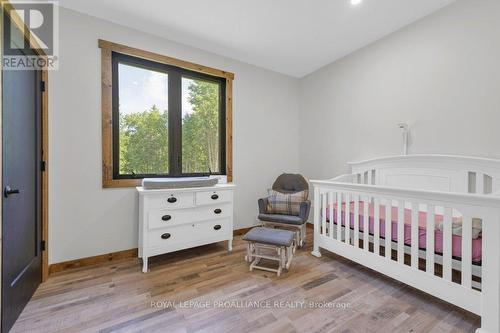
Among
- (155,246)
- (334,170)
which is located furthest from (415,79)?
(155,246)

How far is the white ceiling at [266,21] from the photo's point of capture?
2.13m

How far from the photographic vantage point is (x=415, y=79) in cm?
244

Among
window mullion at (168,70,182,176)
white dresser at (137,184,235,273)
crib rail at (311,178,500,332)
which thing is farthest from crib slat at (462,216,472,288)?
window mullion at (168,70,182,176)

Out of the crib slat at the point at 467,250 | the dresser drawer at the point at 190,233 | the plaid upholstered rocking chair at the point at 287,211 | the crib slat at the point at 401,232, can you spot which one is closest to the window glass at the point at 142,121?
the dresser drawer at the point at 190,233

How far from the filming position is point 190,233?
7.93 ft

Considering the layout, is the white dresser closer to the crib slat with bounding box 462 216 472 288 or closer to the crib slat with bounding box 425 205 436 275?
the crib slat with bounding box 425 205 436 275

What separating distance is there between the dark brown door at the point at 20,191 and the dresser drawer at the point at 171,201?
2.90 feet

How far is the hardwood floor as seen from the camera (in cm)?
144

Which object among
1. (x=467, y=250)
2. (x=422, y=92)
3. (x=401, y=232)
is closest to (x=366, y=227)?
(x=401, y=232)

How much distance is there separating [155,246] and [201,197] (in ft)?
2.19

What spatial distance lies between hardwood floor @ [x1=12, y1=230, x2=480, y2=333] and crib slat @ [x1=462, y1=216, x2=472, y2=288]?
1.03 ft

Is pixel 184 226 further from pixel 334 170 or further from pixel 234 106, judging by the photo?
pixel 334 170

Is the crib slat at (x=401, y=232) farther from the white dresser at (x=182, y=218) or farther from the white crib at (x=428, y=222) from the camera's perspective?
the white dresser at (x=182, y=218)

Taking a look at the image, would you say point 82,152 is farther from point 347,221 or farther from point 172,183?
point 347,221
